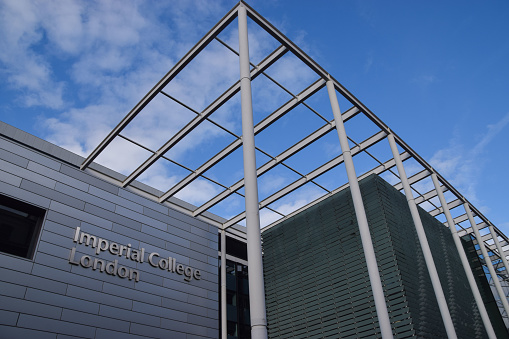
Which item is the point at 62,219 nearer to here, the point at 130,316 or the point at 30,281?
the point at 30,281

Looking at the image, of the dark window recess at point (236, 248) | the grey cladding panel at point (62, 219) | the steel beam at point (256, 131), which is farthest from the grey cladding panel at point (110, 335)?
the dark window recess at point (236, 248)

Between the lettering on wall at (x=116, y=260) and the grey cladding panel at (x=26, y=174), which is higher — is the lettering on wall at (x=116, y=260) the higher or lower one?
the lower one

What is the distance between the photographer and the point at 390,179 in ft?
62.8

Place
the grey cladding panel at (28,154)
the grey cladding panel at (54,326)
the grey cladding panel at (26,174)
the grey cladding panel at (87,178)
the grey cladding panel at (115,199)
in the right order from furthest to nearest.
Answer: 1. the grey cladding panel at (115,199)
2. the grey cladding panel at (87,178)
3. the grey cladding panel at (28,154)
4. the grey cladding panel at (26,174)
5. the grey cladding panel at (54,326)

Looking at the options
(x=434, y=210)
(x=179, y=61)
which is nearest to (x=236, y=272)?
(x=434, y=210)

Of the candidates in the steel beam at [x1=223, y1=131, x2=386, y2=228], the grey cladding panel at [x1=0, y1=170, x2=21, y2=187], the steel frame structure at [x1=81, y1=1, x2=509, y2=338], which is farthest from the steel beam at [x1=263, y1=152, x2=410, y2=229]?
the grey cladding panel at [x1=0, y1=170, x2=21, y2=187]

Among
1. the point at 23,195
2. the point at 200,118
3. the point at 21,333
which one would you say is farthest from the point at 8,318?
the point at 200,118

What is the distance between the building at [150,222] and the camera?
11438 mm

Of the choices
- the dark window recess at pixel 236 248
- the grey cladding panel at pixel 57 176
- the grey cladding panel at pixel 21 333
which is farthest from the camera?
the dark window recess at pixel 236 248

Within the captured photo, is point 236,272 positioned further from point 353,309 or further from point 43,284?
point 43,284

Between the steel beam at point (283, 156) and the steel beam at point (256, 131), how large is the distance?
5.91 feet

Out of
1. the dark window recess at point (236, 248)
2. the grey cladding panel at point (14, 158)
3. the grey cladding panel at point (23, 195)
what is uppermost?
the dark window recess at point (236, 248)

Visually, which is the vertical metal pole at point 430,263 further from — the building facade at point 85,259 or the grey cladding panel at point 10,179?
the grey cladding panel at point 10,179

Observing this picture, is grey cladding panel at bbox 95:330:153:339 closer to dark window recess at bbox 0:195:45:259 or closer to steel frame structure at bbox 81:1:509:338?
dark window recess at bbox 0:195:45:259
